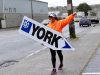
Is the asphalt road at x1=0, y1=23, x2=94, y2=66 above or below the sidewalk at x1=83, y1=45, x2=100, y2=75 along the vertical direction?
below

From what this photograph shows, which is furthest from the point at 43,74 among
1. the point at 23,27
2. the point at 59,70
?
the point at 23,27

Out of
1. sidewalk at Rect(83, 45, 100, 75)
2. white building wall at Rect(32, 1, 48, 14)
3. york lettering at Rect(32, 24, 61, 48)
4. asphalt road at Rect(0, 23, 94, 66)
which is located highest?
white building wall at Rect(32, 1, 48, 14)

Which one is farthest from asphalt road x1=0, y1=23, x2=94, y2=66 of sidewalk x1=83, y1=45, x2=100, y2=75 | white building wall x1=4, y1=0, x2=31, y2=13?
white building wall x1=4, y1=0, x2=31, y2=13

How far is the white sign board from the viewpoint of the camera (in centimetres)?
1119

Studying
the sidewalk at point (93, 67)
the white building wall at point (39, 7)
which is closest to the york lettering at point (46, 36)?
the sidewalk at point (93, 67)

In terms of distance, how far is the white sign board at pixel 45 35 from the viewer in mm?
11188

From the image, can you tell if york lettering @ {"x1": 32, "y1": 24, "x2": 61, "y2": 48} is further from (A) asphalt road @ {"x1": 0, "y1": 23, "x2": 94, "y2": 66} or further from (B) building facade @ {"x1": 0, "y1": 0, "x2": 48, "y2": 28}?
(B) building facade @ {"x1": 0, "y1": 0, "x2": 48, "y2": 28}

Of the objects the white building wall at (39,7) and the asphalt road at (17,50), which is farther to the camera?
the white building wall at (39,7)

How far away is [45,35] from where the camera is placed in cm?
1125

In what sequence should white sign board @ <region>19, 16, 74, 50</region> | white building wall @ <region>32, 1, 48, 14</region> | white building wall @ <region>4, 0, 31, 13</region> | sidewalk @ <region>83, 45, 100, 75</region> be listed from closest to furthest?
white sign board @ <region>19, 16, 74, 50</region> → sidewalk @ <region>83, 45, 100, 75</region> → white building wall @ <region>4, 0, 31, 13</region> → white building wall @ <region>32, 1, 48, 14</region>

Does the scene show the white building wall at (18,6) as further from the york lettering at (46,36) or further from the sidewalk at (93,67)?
the york lettering at (46,36)

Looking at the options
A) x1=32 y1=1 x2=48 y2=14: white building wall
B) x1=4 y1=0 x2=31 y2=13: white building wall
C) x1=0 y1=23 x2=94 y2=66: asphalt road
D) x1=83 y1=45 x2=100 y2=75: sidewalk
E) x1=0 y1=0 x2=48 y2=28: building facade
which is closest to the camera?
x1=83 y1=45 x2=100 y2=75: sidewalk

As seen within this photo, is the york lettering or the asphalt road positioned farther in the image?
the asphalt road

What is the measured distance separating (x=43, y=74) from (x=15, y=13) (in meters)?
63.5
